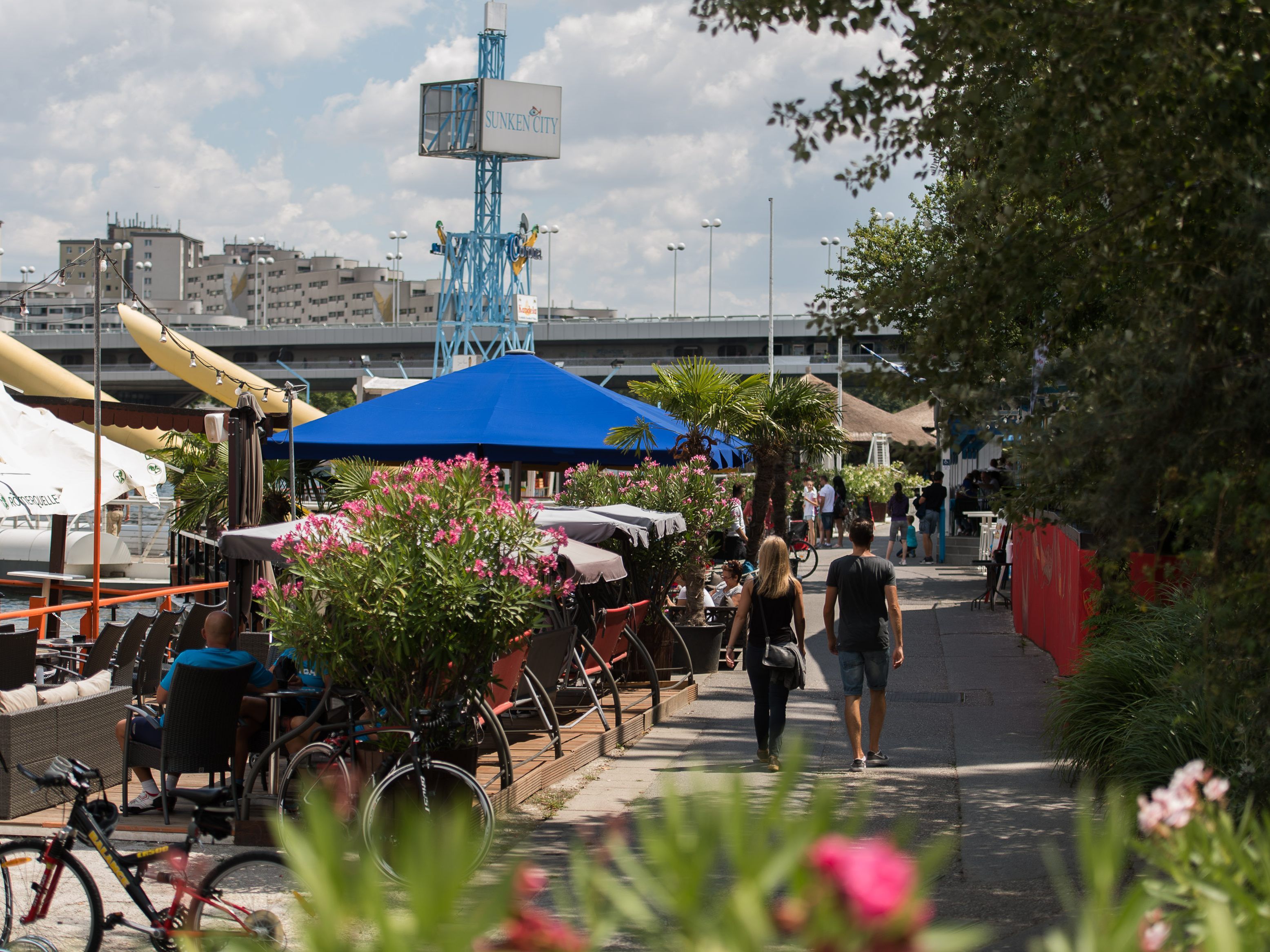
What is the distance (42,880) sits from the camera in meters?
5.27

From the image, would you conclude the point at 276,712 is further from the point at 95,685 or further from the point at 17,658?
the point at 17,658

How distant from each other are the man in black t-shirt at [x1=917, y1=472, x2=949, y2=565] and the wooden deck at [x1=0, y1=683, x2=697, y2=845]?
55.9 feet

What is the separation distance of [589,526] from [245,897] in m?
6.01

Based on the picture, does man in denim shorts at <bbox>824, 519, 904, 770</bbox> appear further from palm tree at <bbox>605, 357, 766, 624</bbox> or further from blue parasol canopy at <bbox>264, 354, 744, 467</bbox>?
palm tree at <bbox>605, 357, 766, 624</bbox>

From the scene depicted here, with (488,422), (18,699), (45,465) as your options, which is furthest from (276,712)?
(45,465)

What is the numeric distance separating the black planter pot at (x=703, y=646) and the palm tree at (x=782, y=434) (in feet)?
14.2

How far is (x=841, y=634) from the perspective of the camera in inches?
369

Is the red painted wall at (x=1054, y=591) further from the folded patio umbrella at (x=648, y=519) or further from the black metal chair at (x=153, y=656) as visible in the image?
the black metal chair at (x=153, y=656)

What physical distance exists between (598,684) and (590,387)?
398cm

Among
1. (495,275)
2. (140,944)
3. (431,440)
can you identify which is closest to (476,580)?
(140,944)

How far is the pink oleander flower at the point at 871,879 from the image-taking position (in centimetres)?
125

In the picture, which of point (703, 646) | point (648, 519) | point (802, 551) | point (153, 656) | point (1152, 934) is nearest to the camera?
point (1152, 934)

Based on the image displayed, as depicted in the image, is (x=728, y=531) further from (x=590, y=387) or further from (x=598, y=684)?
(x=598, y=684)

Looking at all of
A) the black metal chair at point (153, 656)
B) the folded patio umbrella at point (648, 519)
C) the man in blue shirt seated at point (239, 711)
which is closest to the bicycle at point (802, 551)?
the folded patio umbrella at point (648, 519)
